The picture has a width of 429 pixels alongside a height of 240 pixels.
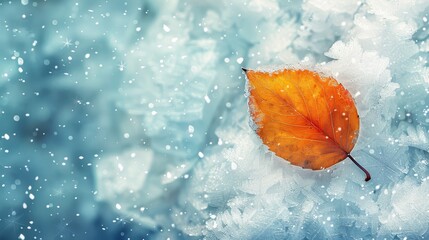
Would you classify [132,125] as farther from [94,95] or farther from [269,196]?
[269,196]

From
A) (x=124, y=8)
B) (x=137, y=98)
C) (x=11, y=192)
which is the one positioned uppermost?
(x=124, y=8)

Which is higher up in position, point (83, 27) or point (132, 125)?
point (83, 27)

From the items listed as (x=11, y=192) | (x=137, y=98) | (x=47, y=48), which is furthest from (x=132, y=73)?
(x=11, y=192)

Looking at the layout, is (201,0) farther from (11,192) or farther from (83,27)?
(11,192)
